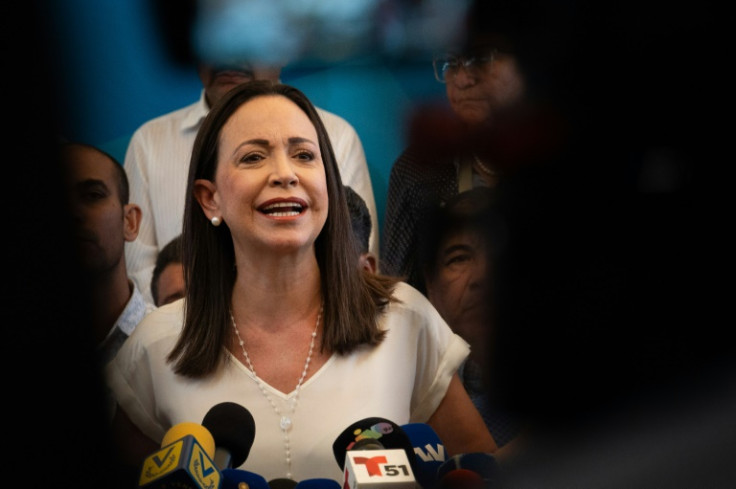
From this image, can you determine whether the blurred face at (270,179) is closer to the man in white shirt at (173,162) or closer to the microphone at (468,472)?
the man in white shirt at (173,162)

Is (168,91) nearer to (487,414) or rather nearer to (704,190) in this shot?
(487,414)

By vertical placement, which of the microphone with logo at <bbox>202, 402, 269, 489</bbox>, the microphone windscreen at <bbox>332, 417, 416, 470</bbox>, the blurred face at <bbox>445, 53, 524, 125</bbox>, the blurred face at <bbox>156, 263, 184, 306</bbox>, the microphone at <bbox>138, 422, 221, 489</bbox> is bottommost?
the microphone windscreen at <bbox>332, 417, 416, 470</bbox>

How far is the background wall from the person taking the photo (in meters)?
2.79

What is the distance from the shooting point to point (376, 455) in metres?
2.25

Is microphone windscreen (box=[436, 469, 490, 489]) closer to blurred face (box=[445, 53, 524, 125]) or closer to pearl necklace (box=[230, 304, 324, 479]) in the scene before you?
pearl necklace (box=[230, 304, 324, 479])

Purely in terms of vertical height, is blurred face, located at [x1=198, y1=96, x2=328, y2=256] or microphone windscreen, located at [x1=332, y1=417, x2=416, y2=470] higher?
blurred face, located at [x1=198, y1=96, x2=328, y2=256]

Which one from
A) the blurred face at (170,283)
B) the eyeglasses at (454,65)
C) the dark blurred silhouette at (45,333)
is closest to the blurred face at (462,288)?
the eyeglasses at (454,65)

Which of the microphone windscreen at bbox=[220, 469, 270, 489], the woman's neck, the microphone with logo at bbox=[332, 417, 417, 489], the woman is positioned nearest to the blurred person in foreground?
the woman

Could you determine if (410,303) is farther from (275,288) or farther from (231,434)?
(231,434)

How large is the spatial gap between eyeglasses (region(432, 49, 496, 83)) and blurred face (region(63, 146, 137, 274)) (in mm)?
931

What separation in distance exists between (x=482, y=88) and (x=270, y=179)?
710 millimetres

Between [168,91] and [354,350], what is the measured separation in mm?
876

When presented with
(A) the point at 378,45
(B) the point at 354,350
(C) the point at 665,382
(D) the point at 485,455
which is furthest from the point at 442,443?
(A) the point at 378,45

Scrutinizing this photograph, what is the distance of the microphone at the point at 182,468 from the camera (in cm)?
206
